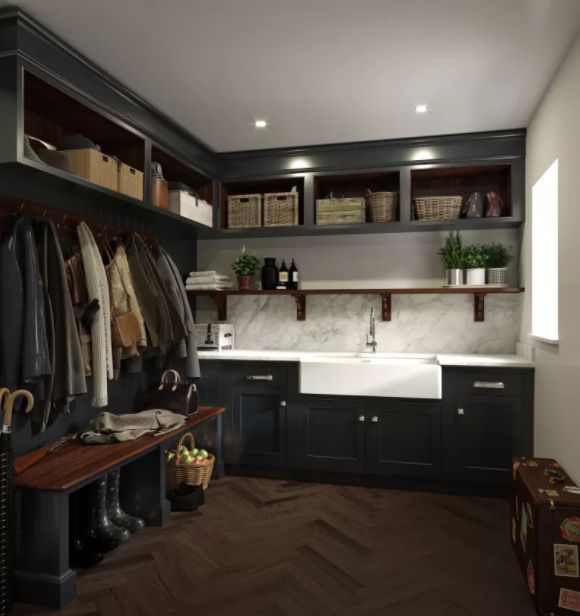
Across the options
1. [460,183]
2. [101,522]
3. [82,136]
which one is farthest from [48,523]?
[460,183]

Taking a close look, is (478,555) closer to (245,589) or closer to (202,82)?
(245,589)

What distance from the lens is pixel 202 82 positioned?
286cm

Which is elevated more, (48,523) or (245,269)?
(245,269)

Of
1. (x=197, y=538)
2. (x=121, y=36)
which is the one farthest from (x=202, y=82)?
(x=197, y=538)

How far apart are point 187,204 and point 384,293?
5.24 ft

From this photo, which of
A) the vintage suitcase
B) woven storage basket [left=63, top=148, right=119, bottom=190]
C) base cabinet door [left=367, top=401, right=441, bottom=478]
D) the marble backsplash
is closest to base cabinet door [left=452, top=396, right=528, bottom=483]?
base cabinet door [left=367, top=401, right=441, bottom=478]

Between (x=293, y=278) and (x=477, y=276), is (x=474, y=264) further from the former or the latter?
(x=293, y=278)

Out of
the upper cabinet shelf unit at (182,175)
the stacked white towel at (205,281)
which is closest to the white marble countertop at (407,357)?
the stacked white towel at (205,281)

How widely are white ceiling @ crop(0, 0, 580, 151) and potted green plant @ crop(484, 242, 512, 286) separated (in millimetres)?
855

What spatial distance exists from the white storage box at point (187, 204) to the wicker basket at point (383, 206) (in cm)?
126

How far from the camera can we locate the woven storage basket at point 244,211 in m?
4.09

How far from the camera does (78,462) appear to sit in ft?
7.92

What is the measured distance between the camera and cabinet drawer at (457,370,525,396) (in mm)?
3340

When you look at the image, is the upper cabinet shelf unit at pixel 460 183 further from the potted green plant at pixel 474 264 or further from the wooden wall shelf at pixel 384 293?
the wooden wall shelf at pixel 384 293
